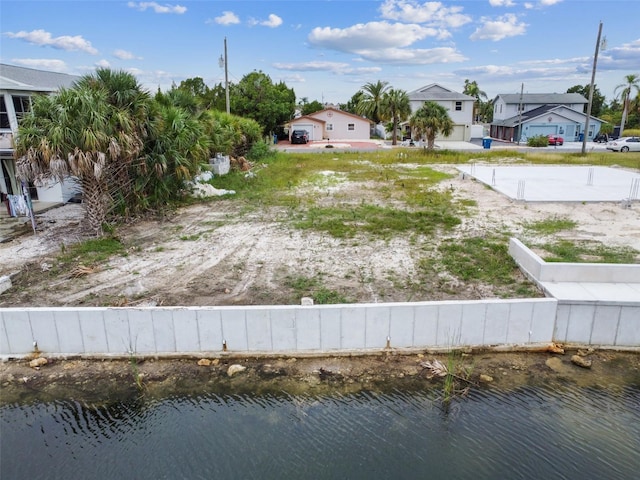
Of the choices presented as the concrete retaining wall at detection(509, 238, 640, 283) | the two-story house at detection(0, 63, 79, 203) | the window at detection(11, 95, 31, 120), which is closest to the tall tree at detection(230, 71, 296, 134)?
the two-story house at detection(0, 63, 79, 203)

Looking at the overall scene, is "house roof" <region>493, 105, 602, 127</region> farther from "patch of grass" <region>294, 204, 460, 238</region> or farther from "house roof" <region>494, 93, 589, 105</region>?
"patch of grass" <region>294, 204, 460, 238</region>

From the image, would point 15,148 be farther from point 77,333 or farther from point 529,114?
point 529,114

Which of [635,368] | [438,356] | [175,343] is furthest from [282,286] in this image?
[635,368]

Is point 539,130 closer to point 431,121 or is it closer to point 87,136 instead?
point 431,121

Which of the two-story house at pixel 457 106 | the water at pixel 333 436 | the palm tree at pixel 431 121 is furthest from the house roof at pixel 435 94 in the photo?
the water at pixel 333 436

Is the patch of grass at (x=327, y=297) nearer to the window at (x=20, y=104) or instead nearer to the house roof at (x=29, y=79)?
the house roof at (x=29, y=79)

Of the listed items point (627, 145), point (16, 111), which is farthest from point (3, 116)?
point (627, 145)

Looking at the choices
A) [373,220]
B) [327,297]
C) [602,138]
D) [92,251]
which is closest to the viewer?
[327,297]
